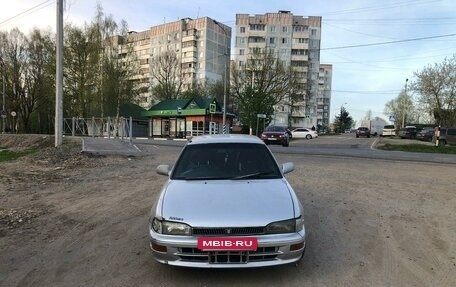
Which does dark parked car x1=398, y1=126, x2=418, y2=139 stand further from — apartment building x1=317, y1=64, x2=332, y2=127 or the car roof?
apartment building x1=317, y1=64, x2=332, y2=127

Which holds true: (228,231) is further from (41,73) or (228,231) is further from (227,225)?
(41,73)

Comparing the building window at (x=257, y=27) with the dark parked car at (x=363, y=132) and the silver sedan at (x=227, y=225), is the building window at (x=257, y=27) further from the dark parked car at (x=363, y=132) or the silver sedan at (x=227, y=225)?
the silver sedan at (x=227, y=225)

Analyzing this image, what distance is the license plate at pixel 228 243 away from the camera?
4176 mm

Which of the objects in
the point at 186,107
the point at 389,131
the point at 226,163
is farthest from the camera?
the point at 389,131

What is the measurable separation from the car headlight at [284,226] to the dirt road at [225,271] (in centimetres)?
53

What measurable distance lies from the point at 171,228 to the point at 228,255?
2.06 feet

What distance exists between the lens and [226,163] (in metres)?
5.77

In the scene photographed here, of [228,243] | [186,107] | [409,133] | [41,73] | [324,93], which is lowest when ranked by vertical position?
[409,133]

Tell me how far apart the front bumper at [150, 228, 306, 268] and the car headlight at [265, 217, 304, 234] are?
0.14 feet

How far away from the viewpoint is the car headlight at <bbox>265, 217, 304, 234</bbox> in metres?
4.31

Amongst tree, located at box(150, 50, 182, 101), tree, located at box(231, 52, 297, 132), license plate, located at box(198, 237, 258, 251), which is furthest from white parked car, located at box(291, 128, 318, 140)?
license plate, located at box(198, 237, 258, 251)

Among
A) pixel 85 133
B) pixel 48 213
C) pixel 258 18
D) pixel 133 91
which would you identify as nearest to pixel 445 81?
pixel 133 91

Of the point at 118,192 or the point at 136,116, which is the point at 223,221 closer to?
the point at 118,192

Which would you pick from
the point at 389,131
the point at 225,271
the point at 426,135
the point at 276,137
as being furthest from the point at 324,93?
the point at 225,271
